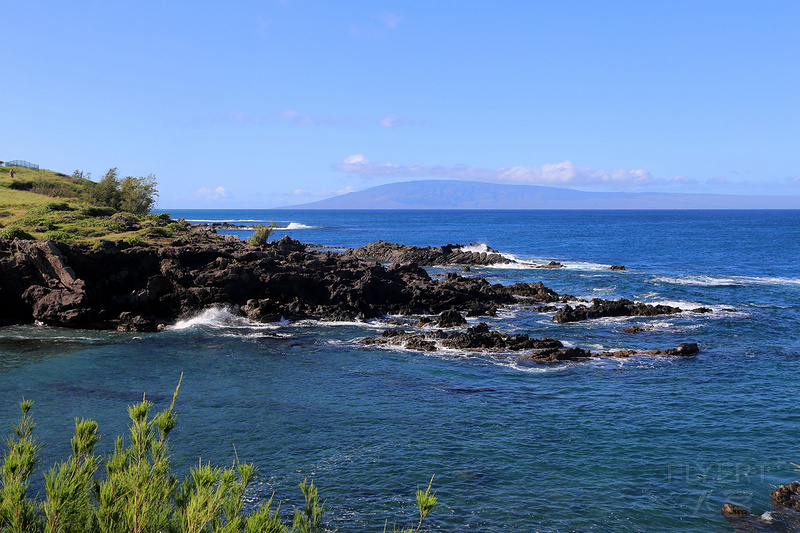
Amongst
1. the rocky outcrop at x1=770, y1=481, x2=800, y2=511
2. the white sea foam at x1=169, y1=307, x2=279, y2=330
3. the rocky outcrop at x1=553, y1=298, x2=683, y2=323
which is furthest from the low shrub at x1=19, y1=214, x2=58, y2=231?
the rocky outcrop at x1=770, y1=481, x2=800, y2=511

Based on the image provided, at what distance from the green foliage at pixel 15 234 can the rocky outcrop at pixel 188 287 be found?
2.91ft

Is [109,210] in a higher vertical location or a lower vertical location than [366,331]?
higher

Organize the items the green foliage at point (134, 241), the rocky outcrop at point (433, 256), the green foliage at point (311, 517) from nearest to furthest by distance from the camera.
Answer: the green foliage at point (311, 517) → the green foliage at point (134, 241) → the rocky outcrop at point (433, 256)

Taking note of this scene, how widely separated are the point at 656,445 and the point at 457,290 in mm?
31938

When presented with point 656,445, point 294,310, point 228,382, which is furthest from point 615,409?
point 294,310

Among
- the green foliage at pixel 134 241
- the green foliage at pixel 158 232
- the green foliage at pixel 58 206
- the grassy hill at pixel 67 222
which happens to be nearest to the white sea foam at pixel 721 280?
the green foliage at pixel 158 232

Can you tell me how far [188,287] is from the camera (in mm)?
45281

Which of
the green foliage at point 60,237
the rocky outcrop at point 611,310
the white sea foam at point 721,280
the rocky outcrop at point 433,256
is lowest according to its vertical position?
the rocky outcrop at point 611,310

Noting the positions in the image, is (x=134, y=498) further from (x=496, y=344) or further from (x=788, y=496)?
(x=496, y=344)

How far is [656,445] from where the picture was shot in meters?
22.1

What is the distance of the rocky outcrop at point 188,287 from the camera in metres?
42.0

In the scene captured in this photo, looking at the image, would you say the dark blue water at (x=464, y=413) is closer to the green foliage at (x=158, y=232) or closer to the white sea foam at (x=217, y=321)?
the white sea foam at (x=217, y=321)

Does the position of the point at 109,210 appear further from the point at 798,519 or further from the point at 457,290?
the point at 798,519

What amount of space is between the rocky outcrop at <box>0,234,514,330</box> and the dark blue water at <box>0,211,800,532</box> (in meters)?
2.29
